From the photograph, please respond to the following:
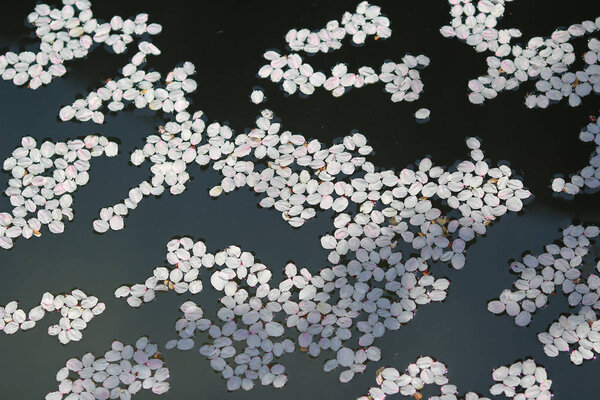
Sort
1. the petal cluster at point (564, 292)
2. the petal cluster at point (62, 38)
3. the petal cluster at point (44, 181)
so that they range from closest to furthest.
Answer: the petal cluster at point (564, 292), the petal cluster at point (44, 181), the petal cluster at point (62, 38)

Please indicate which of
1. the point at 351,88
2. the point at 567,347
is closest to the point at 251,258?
the point at 351,88

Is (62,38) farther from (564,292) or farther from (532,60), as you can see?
(564,292)

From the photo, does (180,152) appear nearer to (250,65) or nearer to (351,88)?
(250,65)

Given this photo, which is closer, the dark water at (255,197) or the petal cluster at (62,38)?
the dark water at (255,197)

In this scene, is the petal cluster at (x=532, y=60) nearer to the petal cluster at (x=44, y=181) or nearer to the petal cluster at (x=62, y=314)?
the petal cluster at (x=44, y=181)

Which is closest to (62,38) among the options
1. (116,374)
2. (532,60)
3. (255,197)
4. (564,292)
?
(255,197)

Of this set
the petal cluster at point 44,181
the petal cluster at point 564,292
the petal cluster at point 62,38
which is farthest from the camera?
the petal cluster at point 62,38

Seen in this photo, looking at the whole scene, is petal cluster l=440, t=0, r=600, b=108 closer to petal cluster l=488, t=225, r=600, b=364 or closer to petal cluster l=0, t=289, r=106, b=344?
petal cluster l=488, t=225, r=600, b=364

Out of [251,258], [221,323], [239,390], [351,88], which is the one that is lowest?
[239,390]

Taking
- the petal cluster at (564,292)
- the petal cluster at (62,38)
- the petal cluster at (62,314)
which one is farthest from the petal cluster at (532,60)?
the petal cluster at (62,314)
